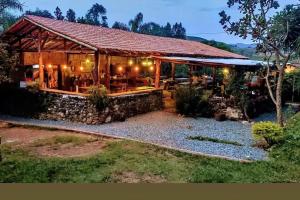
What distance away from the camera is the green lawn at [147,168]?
8.34 m

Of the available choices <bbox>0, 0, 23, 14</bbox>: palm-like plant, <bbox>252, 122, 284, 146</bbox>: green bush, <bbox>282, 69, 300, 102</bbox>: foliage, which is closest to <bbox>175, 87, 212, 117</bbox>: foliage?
<bbox>252, 122, 284, 146</bbox>: green bush

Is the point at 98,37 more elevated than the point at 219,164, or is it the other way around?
the point at 98,37

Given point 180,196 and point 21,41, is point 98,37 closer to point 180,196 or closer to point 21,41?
point 21,41

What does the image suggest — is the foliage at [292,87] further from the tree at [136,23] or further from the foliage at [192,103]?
the tree at [136,23]

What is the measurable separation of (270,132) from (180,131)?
4.07m

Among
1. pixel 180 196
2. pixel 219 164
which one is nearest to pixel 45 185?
pixel 180 196

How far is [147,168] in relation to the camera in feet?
30.4

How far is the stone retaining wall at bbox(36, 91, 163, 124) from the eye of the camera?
52.2ft

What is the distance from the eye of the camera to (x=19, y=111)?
58.4ft

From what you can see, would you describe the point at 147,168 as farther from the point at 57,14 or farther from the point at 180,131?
the point at 57,14

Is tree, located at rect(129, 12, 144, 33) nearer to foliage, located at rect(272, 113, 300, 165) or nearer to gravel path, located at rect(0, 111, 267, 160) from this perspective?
gravel path, located at rect(0, 111, 267, 160)

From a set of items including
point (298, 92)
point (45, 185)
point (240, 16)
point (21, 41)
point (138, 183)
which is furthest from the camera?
point (298, 92)

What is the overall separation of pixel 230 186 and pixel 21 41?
16.6m

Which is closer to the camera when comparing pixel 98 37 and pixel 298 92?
pixel 98 37
